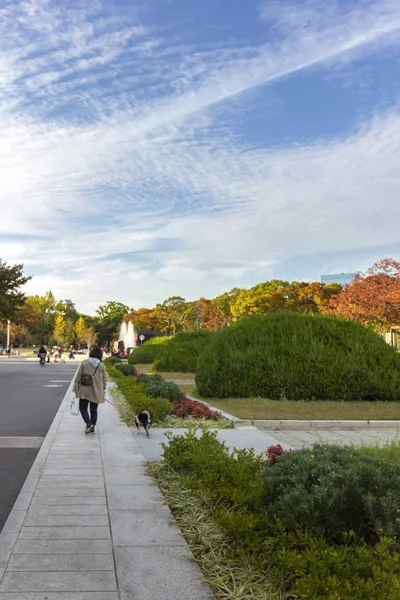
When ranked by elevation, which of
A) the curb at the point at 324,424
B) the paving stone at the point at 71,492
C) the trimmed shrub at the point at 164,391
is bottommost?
the paving stone at the point at 71,492

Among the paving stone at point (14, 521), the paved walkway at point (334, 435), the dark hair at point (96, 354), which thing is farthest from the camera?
the dark hair at point (96, 354)

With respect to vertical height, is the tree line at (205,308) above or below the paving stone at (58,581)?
above

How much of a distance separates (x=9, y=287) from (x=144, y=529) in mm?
36349

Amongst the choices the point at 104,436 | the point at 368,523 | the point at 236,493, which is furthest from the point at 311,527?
the point at 104,436

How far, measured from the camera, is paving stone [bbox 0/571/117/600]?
3529mm

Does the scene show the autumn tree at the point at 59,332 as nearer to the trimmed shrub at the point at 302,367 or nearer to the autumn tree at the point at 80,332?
the autumn tree at the point at 80,332

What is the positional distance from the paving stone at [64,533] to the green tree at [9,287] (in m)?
34.0

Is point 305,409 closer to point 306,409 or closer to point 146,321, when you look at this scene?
point 306,409

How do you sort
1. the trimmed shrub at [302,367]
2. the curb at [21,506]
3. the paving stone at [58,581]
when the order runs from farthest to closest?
the trimmed shrub at [302,367], the curb at [21,506], the paving stone at [58,581]

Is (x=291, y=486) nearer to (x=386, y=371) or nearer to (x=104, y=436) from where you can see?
(x=104, y=436)

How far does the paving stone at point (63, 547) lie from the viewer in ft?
13.8

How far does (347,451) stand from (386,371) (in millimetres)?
11720

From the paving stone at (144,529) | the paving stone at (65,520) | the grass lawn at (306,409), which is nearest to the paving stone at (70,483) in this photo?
the paving stone at (65,520)

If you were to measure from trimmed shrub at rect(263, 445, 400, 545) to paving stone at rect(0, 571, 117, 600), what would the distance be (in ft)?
4.31
